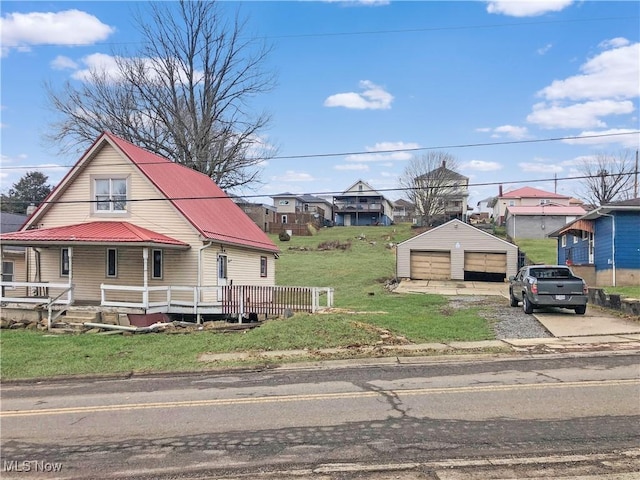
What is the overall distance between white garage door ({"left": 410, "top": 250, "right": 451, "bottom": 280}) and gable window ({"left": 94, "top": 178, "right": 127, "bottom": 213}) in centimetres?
2197

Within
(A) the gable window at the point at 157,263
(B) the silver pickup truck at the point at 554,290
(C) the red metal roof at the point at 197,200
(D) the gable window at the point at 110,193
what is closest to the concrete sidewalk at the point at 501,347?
(B) the silver pickup truck at the point at 554,290

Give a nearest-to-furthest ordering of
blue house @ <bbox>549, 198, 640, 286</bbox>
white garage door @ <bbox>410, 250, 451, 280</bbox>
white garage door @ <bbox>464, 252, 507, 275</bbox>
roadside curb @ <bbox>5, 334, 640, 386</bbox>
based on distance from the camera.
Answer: roadside curb @ <bbox>5, 334, 640, 386</bbox>
blue house @ <bbox>549, 198, 640, 286</bbox>
white garage door @ <bbox>464, 252, 507, 275</bbox>
white garage door @ <bbox>410, 250, 451, 280</bbox>

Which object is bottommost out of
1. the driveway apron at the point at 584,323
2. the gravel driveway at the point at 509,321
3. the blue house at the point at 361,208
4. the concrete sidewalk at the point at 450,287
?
the concrete sidewalk at the point at 450,287

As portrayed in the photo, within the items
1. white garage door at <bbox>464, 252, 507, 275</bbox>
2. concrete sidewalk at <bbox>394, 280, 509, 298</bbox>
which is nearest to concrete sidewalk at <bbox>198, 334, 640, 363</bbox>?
concrete sidewalk at <bbox>394, 280, 509, 298</bbox>

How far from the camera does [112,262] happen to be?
2086cm

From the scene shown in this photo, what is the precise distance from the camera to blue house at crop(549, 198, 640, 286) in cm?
2292

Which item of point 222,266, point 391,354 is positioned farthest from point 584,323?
point 222,266

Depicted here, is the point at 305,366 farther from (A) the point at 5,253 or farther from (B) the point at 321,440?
(A) the point at 5,253

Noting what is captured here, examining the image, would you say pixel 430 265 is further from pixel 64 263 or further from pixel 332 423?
pixel 332 423

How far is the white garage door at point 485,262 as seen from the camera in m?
35.4

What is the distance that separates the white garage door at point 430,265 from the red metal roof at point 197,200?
12.6 m

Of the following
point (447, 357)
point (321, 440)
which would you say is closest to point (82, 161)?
point (447, 357)

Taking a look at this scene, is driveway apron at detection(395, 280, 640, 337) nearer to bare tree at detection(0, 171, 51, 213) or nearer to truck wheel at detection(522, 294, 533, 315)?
truck wheel at detection(522, 294, 533, 315)

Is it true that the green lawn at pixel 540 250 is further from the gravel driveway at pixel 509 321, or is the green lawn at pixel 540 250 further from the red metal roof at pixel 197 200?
the red metal roof at pixel 197 200
